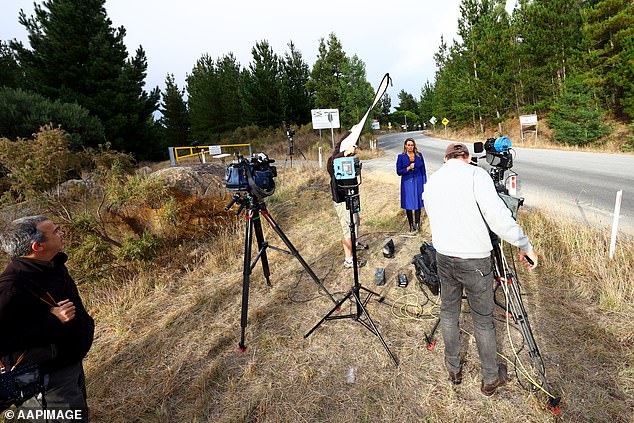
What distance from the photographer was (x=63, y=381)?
169cm

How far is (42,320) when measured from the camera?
5.24ft

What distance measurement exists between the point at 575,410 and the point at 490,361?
1.84ft

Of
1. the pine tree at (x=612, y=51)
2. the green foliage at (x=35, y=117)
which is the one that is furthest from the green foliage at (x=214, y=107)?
the pine tree at (x=612, y=51)

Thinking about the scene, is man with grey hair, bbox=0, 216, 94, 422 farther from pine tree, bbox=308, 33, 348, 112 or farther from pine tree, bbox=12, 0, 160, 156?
pine tree, bbox=308, 33, 348, 112

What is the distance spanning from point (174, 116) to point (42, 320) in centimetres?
3375

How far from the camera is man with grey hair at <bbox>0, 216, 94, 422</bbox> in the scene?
5.05 ft

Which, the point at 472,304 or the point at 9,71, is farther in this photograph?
the point at 9,71

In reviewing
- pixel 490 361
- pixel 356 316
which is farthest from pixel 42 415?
pixel 490 361

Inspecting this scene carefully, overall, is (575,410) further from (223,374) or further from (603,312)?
(223,374)

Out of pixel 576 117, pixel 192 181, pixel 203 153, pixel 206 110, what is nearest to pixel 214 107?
pixel 206 110

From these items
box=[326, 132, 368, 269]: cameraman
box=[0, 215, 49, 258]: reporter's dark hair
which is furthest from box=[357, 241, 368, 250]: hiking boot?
box=[0, 215, 49, 258]: reporter's dark hair

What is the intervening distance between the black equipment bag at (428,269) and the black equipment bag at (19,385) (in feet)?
9.53

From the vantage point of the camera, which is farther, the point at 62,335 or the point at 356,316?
the point at 356,316

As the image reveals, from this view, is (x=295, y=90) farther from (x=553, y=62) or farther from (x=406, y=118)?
(x=406, y=118)
